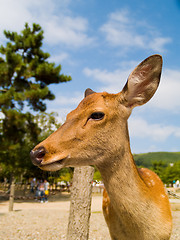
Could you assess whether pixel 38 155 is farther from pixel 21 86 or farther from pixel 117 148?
pixel 21 86

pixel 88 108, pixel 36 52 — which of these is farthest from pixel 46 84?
pixel 88 108

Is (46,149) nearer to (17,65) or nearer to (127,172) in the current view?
(127,172)

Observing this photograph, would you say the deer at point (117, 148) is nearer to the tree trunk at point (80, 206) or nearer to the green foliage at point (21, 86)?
the tree trunk at point (80, 206)

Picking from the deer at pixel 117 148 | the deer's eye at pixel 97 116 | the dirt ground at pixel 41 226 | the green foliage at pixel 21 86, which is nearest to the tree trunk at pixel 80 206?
the deer at pixel 117 148

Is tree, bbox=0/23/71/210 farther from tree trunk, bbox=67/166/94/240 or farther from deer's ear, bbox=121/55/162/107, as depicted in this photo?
deer's ear, bbox=121/55/162/107

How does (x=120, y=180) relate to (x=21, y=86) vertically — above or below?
below

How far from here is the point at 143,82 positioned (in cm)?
189

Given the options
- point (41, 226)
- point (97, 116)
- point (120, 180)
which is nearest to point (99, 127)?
point (97, 116)

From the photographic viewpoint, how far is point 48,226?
8.38 meters

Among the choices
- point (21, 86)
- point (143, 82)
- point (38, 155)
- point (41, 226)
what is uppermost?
point (21, 86)

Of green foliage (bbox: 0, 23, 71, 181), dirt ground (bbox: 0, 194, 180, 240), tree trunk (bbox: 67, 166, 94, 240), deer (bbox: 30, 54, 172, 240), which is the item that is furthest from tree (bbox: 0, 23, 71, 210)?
deer (bbox: 30, 54, 172, 240)

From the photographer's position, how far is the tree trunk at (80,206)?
453cm

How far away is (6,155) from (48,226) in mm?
6568

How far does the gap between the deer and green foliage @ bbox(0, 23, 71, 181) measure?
11602mm
